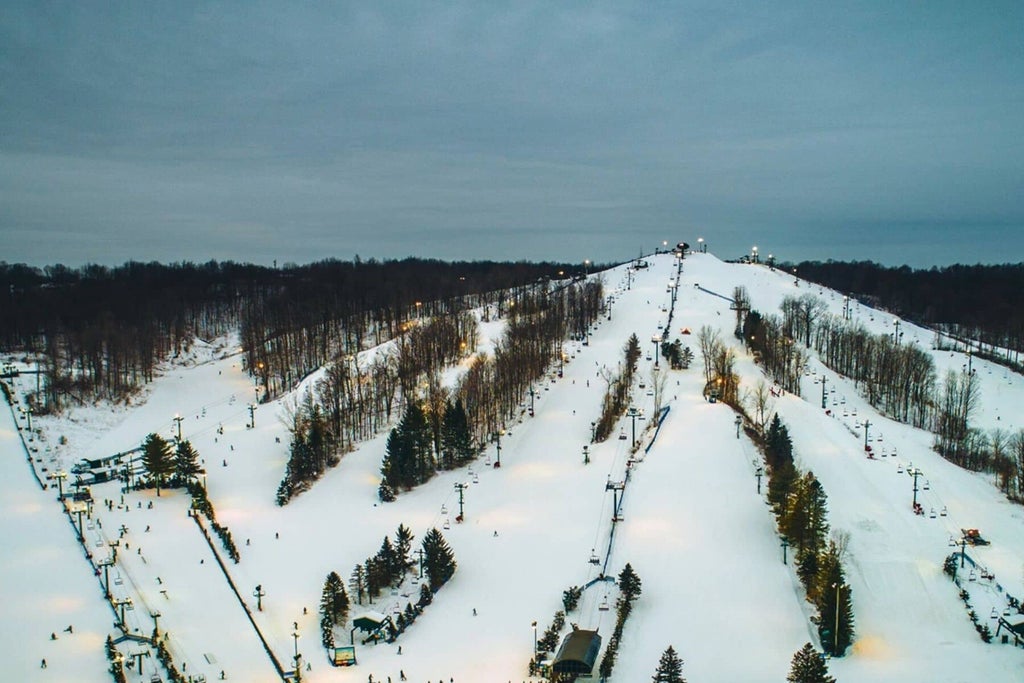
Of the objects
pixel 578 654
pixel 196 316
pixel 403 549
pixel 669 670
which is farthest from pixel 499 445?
pixel 196 316

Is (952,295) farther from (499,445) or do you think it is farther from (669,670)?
(669,670)

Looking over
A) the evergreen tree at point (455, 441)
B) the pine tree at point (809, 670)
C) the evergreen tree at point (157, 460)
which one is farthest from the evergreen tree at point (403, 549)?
the pine tree at point (809, 670)

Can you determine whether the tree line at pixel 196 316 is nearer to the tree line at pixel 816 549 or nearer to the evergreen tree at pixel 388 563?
the evergreen tree at pixel 388 563

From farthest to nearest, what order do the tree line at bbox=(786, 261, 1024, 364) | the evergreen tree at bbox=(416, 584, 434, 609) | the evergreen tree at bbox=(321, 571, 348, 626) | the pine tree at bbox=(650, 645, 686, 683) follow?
the tree line at bbox=(786, 261, 1024, 364), the evergreen tree at bbox=(416, 584, 434, 609), the evergreen tree at bbox=(321, 571, 348, 626), the pine tree at bbox=(650, 645, 686, 683)

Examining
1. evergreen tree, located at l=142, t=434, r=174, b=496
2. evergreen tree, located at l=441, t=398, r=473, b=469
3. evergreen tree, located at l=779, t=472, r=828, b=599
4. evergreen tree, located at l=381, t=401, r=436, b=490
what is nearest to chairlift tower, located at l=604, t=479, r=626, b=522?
evergreen tree, located at l=779, t=472, r=828, b=599

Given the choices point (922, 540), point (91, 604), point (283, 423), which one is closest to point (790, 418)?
point (922, 540)

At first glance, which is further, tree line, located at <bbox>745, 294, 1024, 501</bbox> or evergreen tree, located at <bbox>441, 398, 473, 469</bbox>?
tree line, located at <bbox>745, 294, 1024, 501</bbox>

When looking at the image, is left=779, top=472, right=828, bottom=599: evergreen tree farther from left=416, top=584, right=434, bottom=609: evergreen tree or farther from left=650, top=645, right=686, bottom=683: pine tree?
left=416, top=584, right=434, bottom=609: evergreen tree

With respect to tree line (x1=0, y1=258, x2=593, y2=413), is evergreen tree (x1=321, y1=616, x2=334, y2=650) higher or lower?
lower
